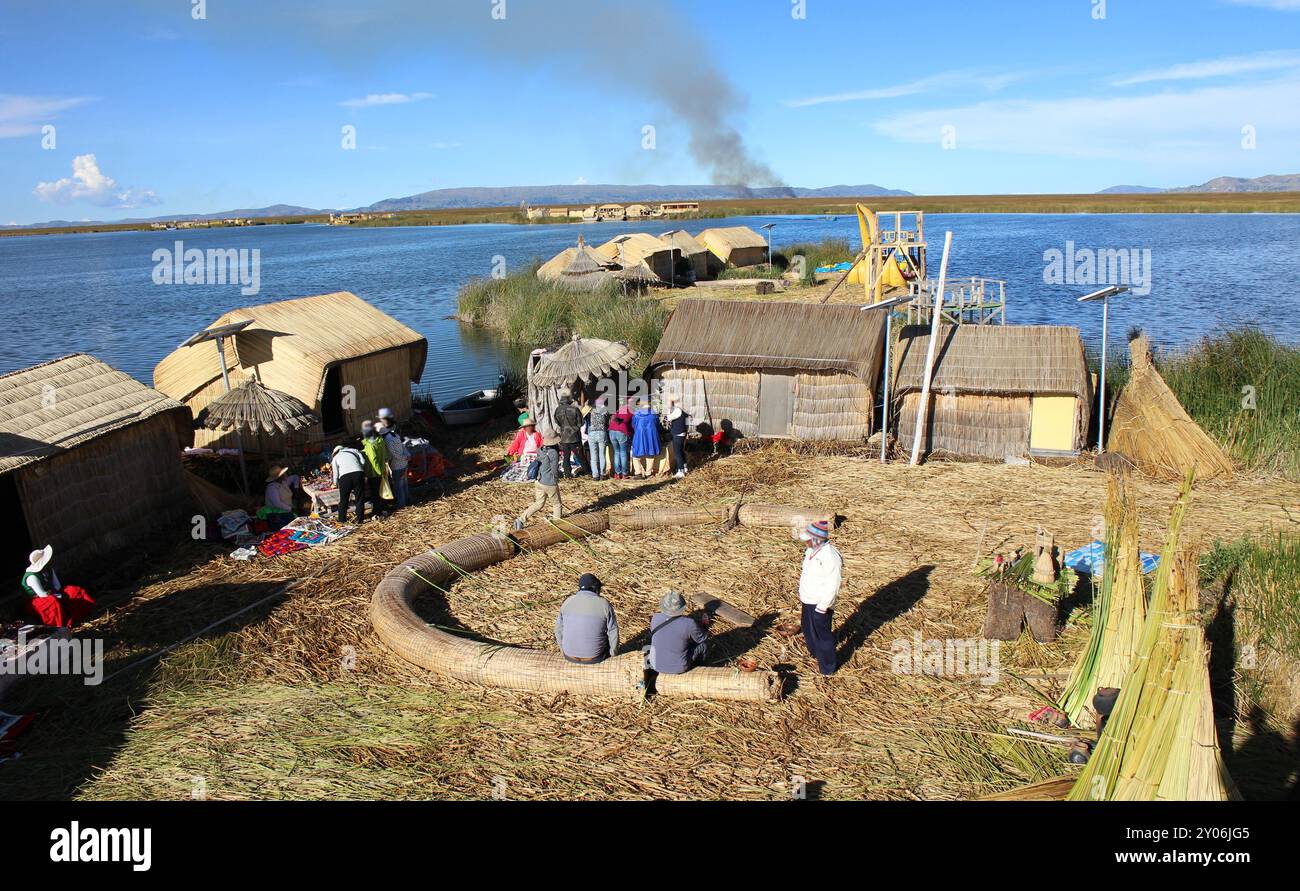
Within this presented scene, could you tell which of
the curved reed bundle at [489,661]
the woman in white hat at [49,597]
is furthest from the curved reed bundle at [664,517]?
the woman in white hat at [49,597]

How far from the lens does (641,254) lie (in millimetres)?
36812

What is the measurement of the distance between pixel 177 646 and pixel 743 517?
20.4 ft

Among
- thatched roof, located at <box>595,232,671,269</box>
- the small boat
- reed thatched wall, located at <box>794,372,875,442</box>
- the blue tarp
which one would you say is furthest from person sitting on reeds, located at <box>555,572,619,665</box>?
thatched roof, located at <box>595,232,671,269</box>

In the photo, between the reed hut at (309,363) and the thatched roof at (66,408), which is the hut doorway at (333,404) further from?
the thatched roof at (66,408)

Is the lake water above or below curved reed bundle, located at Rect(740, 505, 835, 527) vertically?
above

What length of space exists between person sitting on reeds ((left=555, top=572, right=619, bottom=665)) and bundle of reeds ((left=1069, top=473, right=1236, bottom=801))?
356 centimetres

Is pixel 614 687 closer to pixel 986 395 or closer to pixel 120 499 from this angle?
pixel 120 499

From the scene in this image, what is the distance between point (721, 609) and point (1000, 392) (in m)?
6.93

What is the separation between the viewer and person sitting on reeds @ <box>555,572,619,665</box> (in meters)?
7.44

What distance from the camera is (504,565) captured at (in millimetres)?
10422
